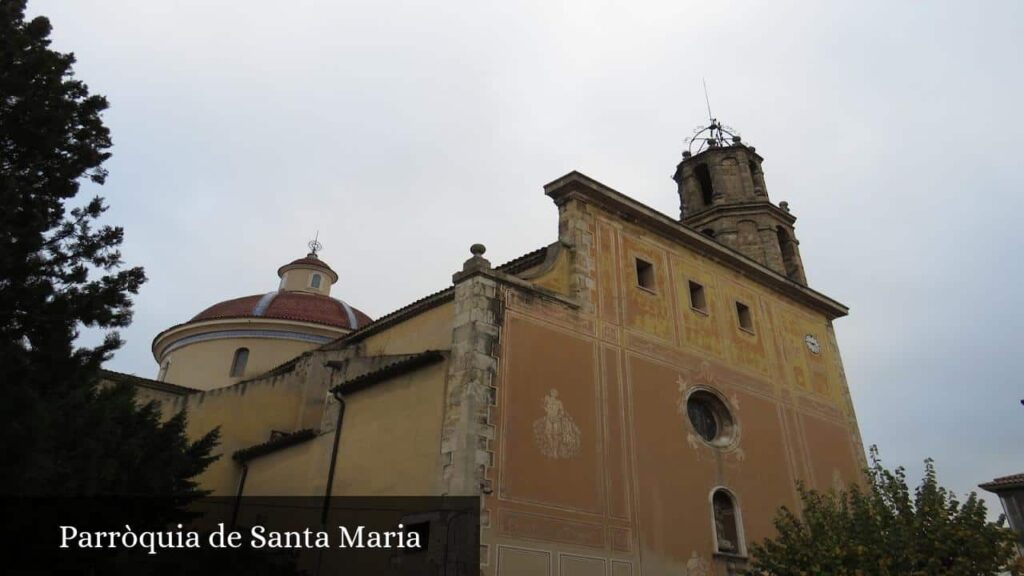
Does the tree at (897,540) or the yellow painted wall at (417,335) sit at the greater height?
the yellow painted wall at (417,335)

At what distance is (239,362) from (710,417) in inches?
621

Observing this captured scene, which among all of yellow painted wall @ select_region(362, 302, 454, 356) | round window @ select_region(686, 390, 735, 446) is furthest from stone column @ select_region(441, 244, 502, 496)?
round window @ select_region(686, 390, 735, 446)


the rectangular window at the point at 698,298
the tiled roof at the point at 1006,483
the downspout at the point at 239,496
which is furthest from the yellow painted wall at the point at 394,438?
the tiled roof at the point at 1006,483

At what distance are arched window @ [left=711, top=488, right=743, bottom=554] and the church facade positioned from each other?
46 millimetres

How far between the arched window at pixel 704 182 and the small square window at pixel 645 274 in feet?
26.3

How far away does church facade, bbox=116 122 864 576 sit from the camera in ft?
39.1

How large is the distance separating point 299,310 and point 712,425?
1542 cm

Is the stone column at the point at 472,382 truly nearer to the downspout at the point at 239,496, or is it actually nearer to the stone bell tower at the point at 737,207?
the downspout at the point at 239,496


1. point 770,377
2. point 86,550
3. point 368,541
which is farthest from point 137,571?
point 770,377

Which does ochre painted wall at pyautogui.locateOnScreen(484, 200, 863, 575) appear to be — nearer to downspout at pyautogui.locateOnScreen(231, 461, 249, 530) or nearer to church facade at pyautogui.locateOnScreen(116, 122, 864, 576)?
church facade at pyautogui.locateOnScreen(116, 122, 864, 576)

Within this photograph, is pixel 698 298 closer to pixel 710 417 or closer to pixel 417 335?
pixel 710 417

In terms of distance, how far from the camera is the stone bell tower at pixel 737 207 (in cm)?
2209

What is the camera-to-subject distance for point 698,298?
17.5m

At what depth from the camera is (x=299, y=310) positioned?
25859mm
